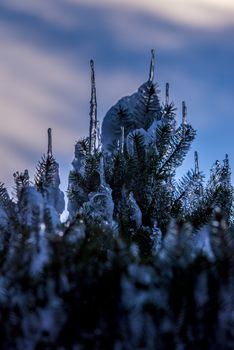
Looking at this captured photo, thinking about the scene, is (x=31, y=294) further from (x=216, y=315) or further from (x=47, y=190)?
(x=47, y=190)

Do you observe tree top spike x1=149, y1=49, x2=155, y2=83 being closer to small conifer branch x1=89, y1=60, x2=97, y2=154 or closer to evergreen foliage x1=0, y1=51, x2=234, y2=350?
small conifer branch x1=89, y1=60, x2=97, y2=154

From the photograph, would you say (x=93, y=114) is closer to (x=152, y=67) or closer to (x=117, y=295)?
(x=152, y=67)

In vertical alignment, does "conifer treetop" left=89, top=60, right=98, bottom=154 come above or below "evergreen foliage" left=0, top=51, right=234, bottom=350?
above

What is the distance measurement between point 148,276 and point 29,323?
0.51 metres

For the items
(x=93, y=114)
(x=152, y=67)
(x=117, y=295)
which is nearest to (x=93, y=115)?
(x=93, y=114)

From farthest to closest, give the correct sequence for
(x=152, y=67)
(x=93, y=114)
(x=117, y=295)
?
(x=152, y=67) < (x=93, y=114) < (x=117, y=295)

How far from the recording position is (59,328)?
2.63m

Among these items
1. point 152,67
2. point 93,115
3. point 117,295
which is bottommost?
point 117,295

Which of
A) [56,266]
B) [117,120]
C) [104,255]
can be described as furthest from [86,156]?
[56,266]

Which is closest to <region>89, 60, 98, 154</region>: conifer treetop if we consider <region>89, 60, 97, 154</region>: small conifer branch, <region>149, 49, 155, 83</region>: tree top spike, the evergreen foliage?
<region>89, 60, 97, 154</region>: small conifer branch

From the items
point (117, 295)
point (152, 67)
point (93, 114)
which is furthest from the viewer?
point (152, 67)

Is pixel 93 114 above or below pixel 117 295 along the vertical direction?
above

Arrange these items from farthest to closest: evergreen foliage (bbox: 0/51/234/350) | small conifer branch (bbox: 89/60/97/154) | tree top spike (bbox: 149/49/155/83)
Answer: tree top spike (bbox: 149/49/155/83) → small conifer branch (bbox: 89/60/97/154) → evergreen foliage (bbox: 0/51/234/350)

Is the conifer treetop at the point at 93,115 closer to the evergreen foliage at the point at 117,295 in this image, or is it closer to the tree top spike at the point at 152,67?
the tree top spike at the point at 152,67
